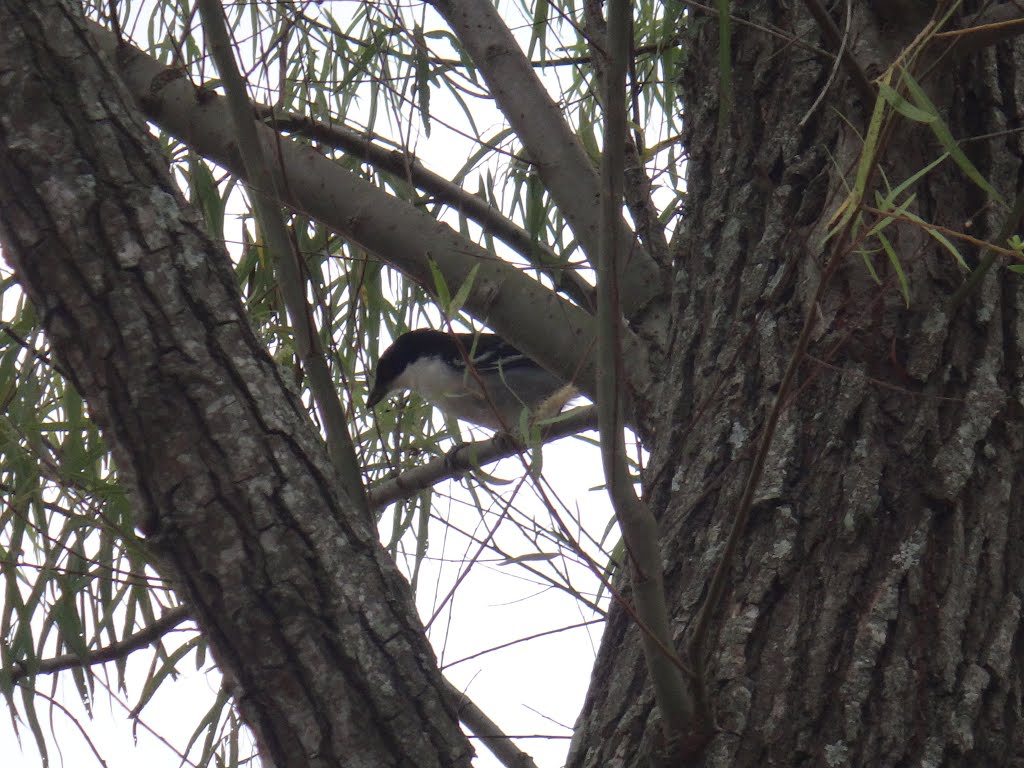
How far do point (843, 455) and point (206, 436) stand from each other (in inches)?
32.1

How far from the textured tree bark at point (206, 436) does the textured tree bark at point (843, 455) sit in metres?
0.33

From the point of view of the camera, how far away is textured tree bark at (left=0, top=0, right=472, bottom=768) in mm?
1295

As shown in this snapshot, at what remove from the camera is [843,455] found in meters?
1.54

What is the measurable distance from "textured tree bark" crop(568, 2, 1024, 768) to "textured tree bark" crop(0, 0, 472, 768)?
1.08 ft

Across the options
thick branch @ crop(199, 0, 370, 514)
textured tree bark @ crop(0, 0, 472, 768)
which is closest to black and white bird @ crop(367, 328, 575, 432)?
thick branch @ crop(199, 0, 370, 514)

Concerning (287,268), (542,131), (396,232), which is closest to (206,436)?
(287,268)

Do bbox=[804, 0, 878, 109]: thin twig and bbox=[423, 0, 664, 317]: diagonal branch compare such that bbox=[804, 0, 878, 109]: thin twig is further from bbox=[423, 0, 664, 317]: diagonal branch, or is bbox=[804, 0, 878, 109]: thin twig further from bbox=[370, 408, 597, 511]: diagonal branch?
bbox=[370, 408, 597, 511]: diagonal branch

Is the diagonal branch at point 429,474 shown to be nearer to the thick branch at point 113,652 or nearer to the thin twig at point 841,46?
the thick branch at point 113,652

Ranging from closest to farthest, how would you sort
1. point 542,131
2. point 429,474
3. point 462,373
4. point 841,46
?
1. point 841,46
2. point 542,131
3. point 429,474
4. point 462,373

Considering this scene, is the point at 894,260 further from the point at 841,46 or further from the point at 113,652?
the point at 113,652

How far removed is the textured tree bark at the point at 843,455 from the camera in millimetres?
1347

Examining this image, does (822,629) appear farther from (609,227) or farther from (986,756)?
(609,227)

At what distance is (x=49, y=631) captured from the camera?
254cm

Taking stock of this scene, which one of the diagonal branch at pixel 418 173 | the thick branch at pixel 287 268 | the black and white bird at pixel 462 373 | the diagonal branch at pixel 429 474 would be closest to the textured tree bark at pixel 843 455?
the thick branch at pixel 287 268
